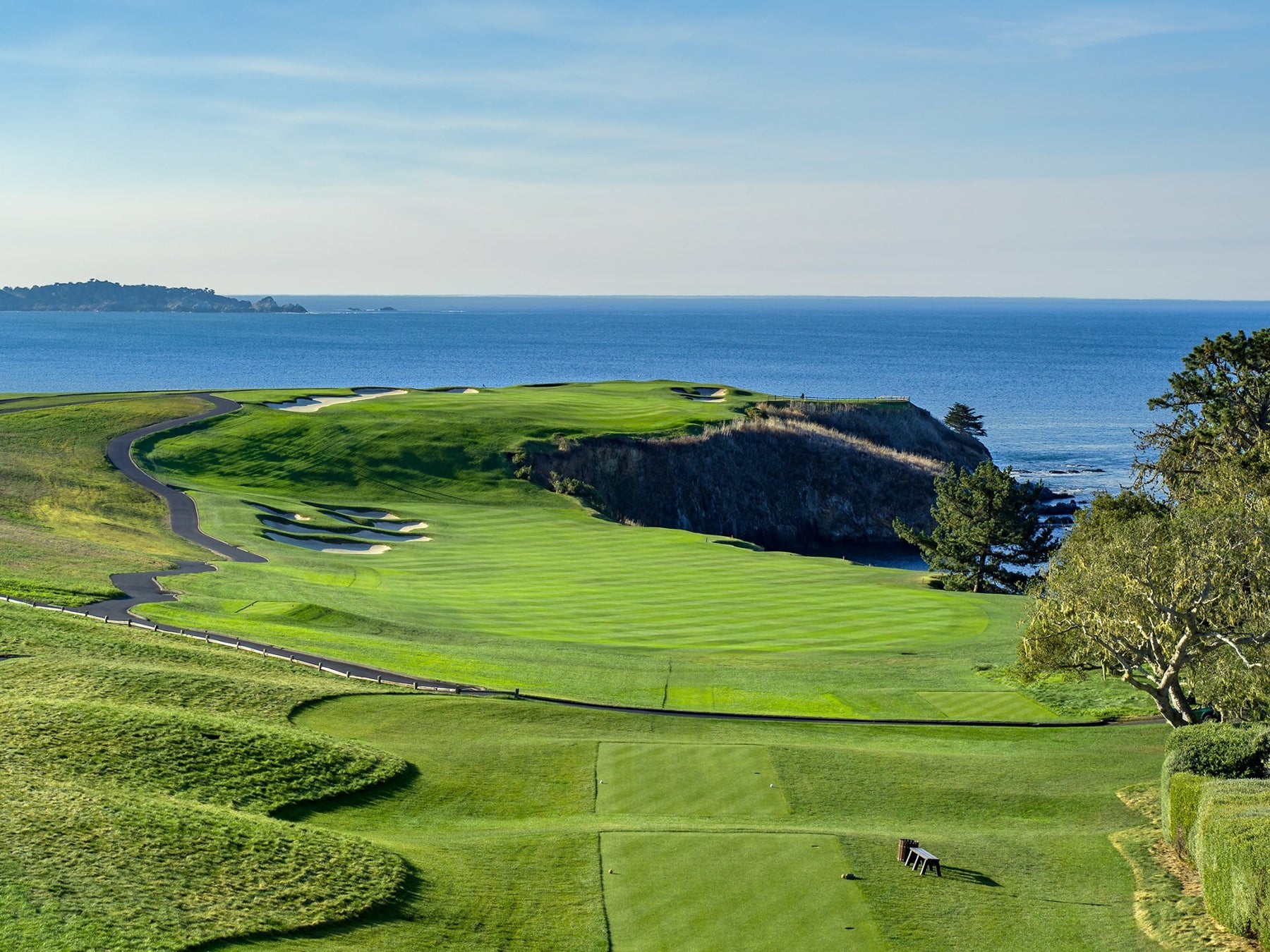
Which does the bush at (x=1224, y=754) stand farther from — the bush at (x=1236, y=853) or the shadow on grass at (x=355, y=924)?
the shadow on grass at (x=355, y=924)

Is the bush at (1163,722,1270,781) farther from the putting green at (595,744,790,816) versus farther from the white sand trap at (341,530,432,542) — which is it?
the white sand trap at (341,530,432,542)

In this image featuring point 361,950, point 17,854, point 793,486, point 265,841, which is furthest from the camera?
point 793,486

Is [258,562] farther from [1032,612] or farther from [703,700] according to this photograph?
[1032,612]

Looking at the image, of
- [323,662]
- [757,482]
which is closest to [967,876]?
[323,662]

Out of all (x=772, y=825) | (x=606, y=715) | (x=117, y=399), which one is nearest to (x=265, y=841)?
(x=772, y=825)

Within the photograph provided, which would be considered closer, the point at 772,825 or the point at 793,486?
the point at 772,825

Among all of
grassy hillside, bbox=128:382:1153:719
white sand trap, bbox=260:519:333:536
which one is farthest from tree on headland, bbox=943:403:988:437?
white sand trap, bbox=260:519:333:536

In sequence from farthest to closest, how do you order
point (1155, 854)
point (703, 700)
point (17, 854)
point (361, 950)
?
point (703, 700)
point (1155, 854)
point (17, 854)
point (361, 950)
